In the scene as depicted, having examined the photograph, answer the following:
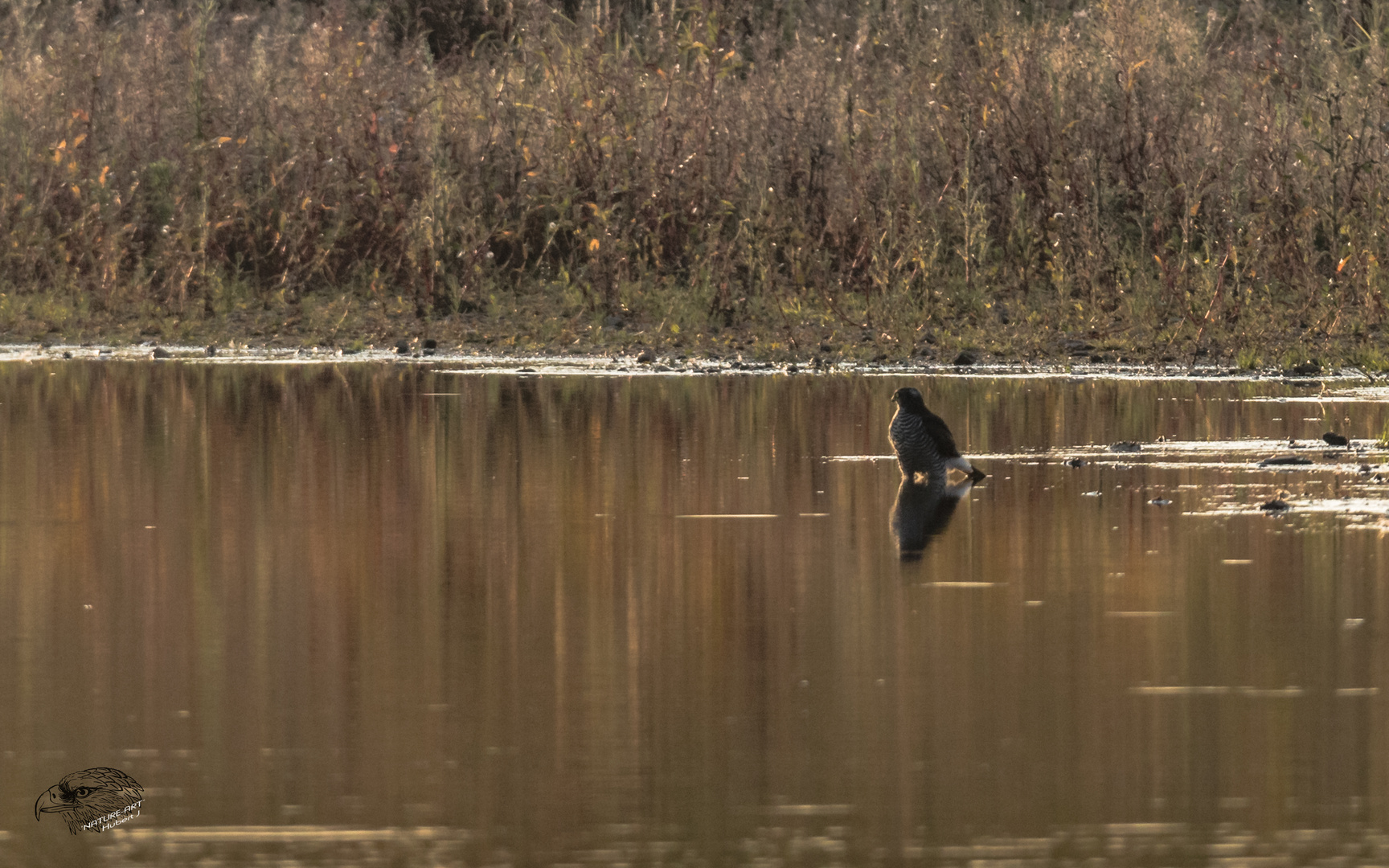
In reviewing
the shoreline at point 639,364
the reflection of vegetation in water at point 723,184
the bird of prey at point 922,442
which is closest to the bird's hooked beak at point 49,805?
the bird of prey at point 922,442

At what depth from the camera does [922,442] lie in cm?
1198

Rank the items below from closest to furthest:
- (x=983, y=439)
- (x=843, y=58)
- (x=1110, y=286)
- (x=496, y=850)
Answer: (x=496, y=850), (x=983, y=439), (x=1110, y=286), (x=843, y=58)

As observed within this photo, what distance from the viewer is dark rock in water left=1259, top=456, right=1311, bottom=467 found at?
41.3ft

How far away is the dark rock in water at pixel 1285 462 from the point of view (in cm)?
1259

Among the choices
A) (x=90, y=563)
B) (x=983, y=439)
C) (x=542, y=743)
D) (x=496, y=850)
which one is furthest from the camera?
(x=983, y=439)

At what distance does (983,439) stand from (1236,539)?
12.9 feet

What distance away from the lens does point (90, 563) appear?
9516mm

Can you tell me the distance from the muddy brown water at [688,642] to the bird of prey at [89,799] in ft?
0.16

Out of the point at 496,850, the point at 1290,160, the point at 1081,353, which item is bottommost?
the point at 496,850

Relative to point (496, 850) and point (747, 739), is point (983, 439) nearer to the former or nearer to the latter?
point (747, 739)

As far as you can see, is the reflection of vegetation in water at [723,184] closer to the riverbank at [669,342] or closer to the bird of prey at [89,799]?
the riverbank at [669,342]

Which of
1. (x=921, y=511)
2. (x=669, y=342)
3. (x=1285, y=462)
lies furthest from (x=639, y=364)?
(x=921, y=511)

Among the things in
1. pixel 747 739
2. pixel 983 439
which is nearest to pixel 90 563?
pixel 747 739

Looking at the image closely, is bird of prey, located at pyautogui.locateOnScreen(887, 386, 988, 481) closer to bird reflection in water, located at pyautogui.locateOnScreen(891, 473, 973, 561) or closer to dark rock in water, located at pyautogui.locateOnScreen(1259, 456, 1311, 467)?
bird reflection in water, located at pyautogui.locateOnScreen(891, 473, 973, 561)
